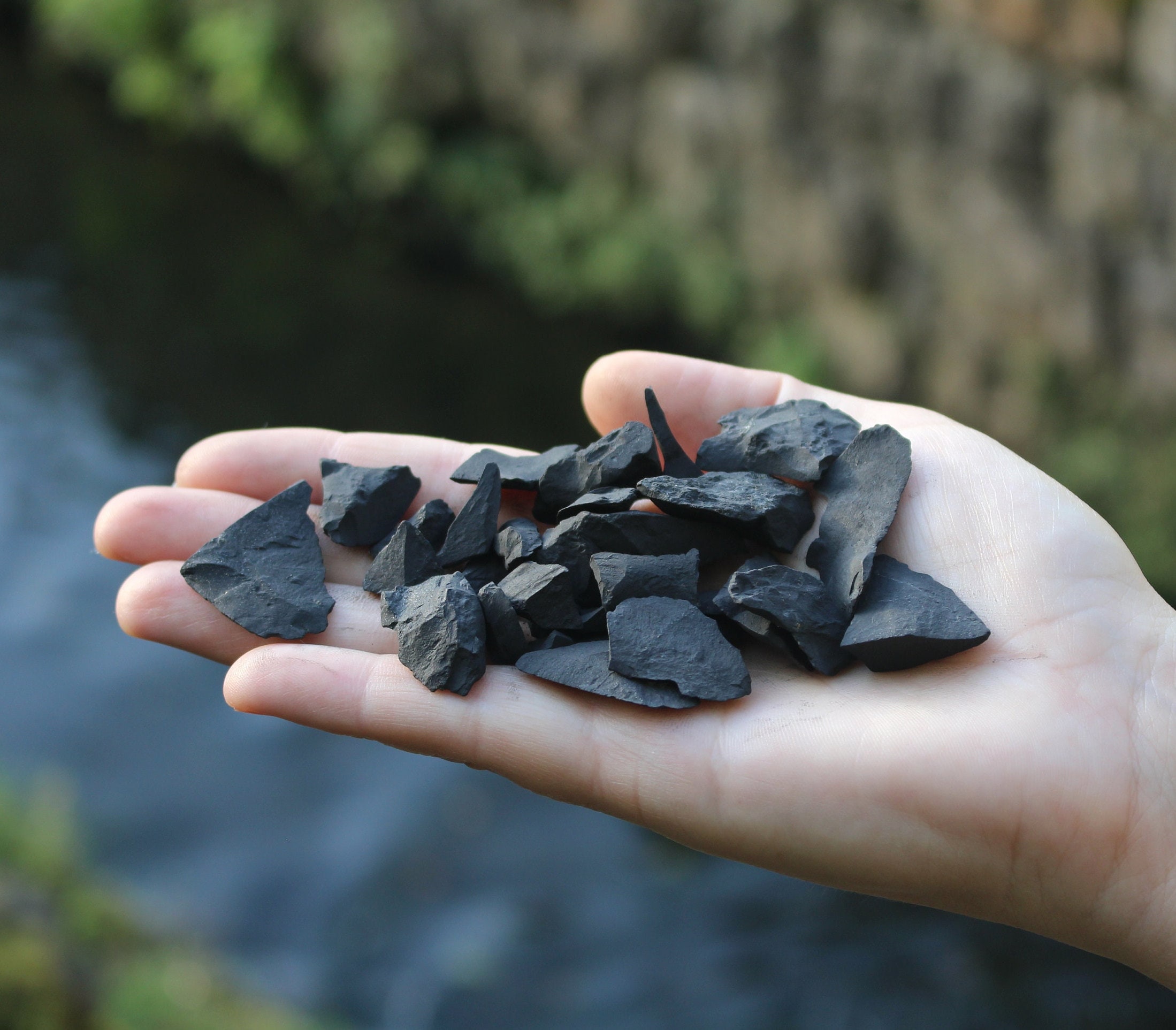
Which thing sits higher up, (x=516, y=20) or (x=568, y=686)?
(x=516, y=20)

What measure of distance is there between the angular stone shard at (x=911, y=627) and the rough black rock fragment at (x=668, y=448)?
53cm

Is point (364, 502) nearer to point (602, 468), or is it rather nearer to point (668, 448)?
point (602, 468)

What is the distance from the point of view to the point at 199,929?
347 cm

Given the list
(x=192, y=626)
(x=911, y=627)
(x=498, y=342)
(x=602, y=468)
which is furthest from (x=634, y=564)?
(x=498, y=342)

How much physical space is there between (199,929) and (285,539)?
77.6 inches

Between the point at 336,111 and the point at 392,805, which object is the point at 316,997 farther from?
the point at 336,111

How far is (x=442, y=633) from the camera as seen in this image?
1782 millimetres

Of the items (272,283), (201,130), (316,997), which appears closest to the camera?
(316,997)

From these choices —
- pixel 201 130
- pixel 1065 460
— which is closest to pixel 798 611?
pixel 1065 460

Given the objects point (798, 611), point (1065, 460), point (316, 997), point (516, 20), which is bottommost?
point (316, 997)

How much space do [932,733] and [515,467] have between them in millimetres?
1071

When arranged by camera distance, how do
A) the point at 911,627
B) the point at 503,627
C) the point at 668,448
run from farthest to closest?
the point at 668,448 → the point at 503,627 → the point at 911,627

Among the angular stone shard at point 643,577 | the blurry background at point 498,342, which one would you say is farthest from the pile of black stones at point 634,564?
the blurry background at point 498,342

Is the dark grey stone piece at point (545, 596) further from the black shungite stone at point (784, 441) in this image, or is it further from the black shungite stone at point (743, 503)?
the black shungite stone at point (784, 441)
